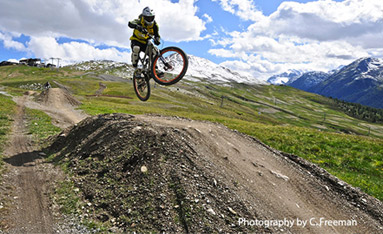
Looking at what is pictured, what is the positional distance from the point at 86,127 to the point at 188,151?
9.01 metres

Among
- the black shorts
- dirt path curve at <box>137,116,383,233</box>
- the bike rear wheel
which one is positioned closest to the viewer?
dirt path curve at <box>137,116,383,233</box>

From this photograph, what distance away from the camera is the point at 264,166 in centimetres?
1283

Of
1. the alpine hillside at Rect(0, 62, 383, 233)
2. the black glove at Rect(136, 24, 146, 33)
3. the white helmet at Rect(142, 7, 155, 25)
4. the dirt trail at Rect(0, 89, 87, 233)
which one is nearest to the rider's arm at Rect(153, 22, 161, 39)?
the white helmet at Rect(142, 7, 155, 25)

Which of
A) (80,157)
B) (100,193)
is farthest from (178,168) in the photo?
(80,157)

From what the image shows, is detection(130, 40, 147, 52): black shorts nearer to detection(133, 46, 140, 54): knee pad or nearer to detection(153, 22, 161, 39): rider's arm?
detection(133, 46, 140, 54): knee pad

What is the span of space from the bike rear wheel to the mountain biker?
1.41m

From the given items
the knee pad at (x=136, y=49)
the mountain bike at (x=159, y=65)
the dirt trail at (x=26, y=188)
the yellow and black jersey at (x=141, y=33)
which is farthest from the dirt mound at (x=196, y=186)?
the yellow and black jersey at (x=141, y=33)

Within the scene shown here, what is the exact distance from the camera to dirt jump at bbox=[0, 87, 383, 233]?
812 cm

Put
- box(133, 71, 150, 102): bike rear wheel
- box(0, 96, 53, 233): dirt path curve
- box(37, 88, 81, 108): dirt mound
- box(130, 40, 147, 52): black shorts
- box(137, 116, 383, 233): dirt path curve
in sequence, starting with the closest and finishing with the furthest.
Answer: box(0, 96, 53, 233): dirt path curve, box(137, 116, 383, 233): dirt path curve, box(130, 40, 147, 52): black shorts, box(133, 71, 150, 102): bike rear wheel, box(37, 88, 81, 108): dirt mound

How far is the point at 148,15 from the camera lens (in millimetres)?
14141

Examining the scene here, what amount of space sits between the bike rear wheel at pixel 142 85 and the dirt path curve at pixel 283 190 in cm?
532

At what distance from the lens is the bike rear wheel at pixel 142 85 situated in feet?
54.6

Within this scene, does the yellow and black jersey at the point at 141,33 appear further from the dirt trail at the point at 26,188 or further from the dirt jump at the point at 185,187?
the dirt trail at the point at 26,188

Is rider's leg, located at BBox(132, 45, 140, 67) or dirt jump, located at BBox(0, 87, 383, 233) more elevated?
rider's leg, located at BBox(132, 45, 140, 67)
